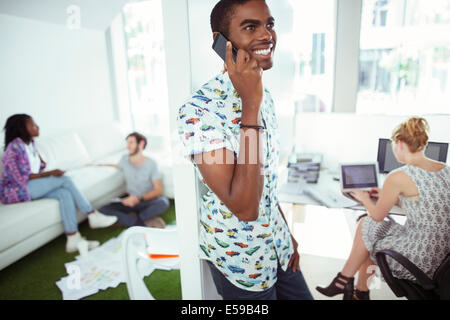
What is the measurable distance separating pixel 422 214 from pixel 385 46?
0.41 meters

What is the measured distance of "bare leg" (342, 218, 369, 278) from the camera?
857 millimetres

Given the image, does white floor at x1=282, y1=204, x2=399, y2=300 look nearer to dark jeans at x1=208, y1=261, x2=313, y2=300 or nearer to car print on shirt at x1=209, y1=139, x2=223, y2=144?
dark jeans at x1=208, y1=261, x2=313, y2=300

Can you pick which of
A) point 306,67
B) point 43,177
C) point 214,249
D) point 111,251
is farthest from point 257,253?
point 43,177

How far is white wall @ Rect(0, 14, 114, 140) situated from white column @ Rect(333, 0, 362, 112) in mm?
3230

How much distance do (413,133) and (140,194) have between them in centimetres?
254

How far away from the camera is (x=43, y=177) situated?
2.66 meters

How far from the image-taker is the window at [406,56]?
718mm

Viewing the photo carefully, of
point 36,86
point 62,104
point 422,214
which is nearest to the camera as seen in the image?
point 422,214

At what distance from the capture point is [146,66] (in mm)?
4074

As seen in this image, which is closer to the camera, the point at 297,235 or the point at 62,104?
the point at 297,235

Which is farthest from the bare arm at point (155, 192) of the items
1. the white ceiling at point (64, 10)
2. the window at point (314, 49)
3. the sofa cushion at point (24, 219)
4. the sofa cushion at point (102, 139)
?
the window at point (314, 49)

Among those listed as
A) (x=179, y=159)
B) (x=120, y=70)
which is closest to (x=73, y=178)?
(x=120, y=70)

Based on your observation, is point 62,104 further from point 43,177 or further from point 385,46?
point 385,46

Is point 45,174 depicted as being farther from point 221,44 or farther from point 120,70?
point 221,44
